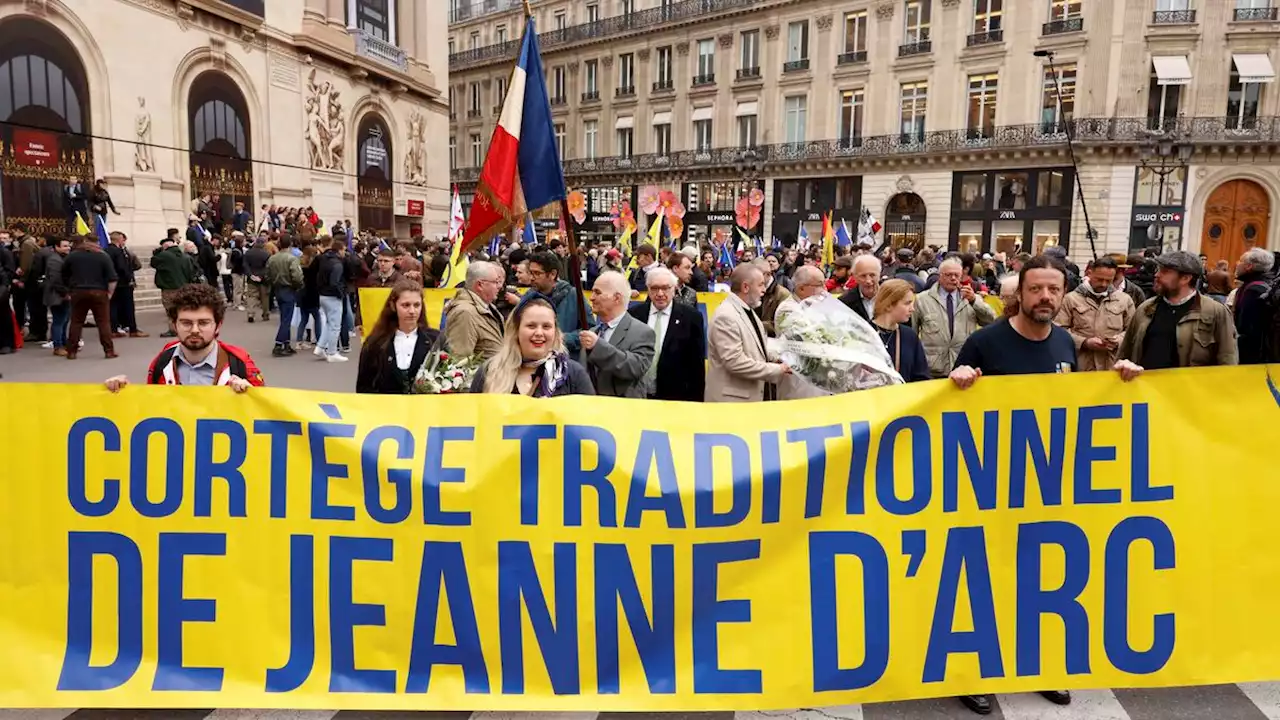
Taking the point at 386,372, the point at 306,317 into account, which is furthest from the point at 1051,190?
the point at 386,372

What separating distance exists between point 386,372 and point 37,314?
11.5m

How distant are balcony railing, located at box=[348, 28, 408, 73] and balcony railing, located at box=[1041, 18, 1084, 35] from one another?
26850 millimetres

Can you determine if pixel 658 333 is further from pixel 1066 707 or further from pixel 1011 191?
pixel 1011 191

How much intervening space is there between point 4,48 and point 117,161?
3.43 meters

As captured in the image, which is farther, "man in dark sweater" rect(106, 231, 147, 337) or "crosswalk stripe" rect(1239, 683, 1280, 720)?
"man in dark sweater" rect(106, 231, 147, 337)

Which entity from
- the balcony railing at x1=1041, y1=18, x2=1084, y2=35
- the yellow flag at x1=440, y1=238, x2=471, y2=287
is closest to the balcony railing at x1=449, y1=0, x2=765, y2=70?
the balcony railing at x1=1041, y1=18, x2=1084, y2=35

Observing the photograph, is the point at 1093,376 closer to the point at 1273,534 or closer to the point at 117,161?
the point at 1273,534

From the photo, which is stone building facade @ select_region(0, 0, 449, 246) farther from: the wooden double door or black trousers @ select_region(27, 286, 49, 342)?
the wooden double door

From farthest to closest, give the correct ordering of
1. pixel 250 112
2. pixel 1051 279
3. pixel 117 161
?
pixel 250 112, pixel 117 161, pixel 1051 279

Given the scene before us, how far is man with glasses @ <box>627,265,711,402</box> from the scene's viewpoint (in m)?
5.67

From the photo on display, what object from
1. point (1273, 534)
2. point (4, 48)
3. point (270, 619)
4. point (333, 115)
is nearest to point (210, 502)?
point (270, 619)

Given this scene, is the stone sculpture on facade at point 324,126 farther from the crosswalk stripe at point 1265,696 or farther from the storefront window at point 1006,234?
the crosswalk stripe at point 1265,696

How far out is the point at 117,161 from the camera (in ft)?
72.1

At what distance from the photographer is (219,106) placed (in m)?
25.7
